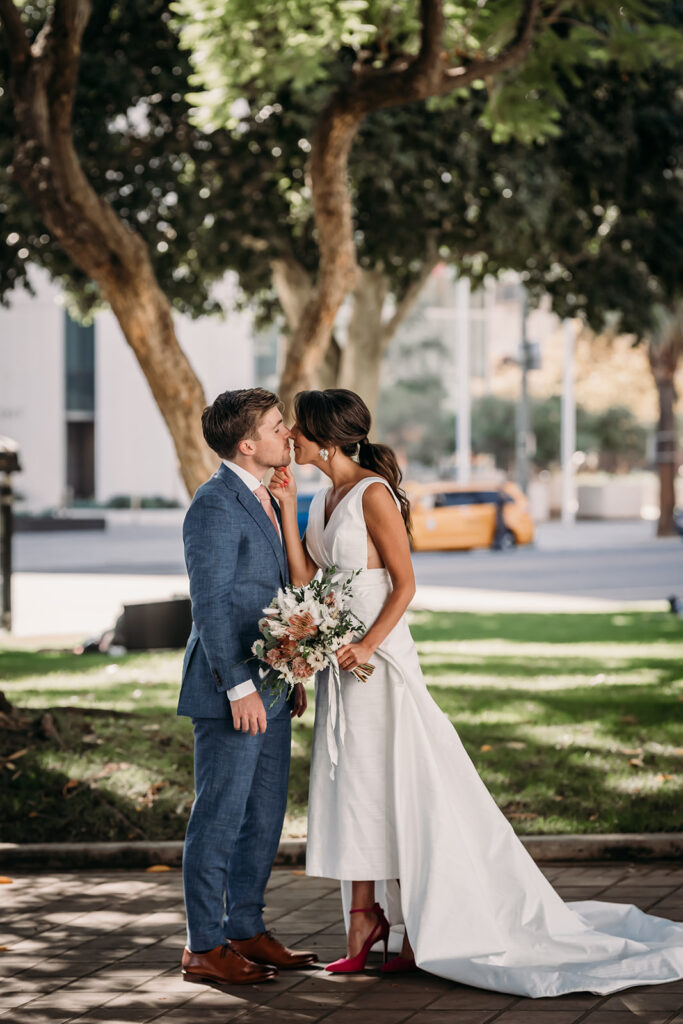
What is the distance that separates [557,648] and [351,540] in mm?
8179

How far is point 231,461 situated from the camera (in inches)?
179

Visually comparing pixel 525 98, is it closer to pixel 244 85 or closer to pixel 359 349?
pixel 244 85

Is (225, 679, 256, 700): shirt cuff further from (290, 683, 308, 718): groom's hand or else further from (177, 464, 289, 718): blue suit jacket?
(290, 683, 308, 718): groom's hand

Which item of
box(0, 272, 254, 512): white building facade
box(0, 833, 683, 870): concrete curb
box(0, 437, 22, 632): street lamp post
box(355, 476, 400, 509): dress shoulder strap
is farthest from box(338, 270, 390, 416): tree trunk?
box(0, 272, 254, 512): white building facade

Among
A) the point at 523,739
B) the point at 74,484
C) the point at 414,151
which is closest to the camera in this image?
the point at 523,739

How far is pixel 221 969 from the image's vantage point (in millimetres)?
4496

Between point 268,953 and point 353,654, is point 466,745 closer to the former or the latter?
point 268,953

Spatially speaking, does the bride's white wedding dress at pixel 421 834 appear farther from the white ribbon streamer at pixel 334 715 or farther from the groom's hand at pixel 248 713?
the groom's hand at pixel 248 713

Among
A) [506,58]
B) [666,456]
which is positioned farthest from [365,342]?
[666,456]

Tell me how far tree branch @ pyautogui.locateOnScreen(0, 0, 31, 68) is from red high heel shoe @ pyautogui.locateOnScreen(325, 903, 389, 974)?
6911 mm

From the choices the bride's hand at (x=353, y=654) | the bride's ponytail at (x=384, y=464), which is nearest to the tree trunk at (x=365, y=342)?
the bride's ponytail at (x=384, y=464)

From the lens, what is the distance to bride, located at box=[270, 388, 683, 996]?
4.48 m

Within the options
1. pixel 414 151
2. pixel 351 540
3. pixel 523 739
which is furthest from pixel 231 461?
pixel 414 151

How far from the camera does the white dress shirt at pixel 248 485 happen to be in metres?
4.36
